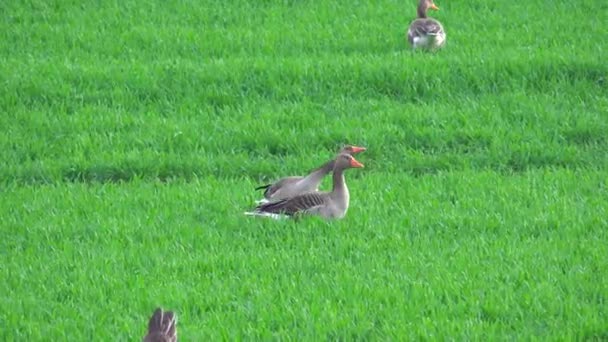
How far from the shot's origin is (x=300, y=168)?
1270 centimetres

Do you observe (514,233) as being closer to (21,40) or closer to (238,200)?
(238,200)

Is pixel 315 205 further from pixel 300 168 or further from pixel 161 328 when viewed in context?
pixel 161 328

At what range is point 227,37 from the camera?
672 inches

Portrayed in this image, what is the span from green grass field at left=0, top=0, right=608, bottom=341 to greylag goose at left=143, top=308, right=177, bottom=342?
59 cm

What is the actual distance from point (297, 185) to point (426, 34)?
5.24 metres

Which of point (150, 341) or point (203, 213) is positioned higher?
point (150, 341)

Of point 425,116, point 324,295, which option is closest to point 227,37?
point 425,116

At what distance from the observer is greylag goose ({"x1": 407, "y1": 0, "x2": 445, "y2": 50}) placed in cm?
1583

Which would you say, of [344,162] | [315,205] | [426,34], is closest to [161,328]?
[315,205]

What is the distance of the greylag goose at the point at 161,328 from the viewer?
23.8ft

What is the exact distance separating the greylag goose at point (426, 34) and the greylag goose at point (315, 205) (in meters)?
5.45

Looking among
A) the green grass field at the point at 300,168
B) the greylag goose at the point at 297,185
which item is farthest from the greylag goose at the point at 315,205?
the greylag goose at the point at 297,185

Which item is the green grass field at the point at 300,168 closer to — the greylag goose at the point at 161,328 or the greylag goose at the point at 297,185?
the greylag goose at the point at 297,185

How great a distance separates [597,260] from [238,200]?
3551 mm
